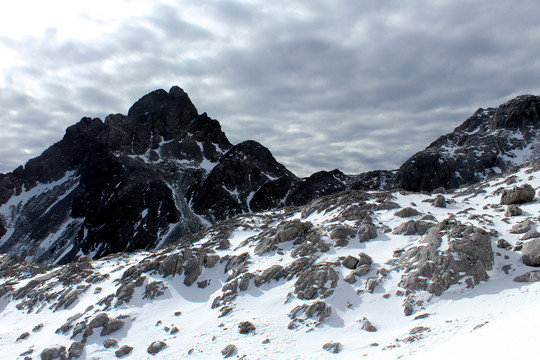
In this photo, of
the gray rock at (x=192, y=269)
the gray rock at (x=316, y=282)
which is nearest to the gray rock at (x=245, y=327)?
the gray rock at (x=316, y=282)

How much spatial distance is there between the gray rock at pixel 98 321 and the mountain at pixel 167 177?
3031 inches

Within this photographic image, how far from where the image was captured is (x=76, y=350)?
22.3 m

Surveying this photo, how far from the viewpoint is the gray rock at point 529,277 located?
1645 centimetres

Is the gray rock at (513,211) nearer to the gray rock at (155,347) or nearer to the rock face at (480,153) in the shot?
the gray rock at (155,347)

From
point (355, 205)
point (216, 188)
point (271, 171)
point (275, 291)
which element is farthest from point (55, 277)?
point (271, 171)

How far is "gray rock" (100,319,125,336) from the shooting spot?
24.0 metres

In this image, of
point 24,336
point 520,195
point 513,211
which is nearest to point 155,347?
point 24,336

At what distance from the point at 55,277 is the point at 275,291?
33930mm

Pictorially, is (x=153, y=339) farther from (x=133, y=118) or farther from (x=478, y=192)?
(x=133, y=118)

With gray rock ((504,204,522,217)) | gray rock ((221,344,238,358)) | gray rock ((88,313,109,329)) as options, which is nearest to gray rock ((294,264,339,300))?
gray rock ((221,344,238,358))

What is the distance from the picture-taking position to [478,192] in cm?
3441

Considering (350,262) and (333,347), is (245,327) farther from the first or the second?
(350,262)

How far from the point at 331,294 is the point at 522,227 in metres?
14.4

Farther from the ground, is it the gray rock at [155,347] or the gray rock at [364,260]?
the gray rock at [364,260]
